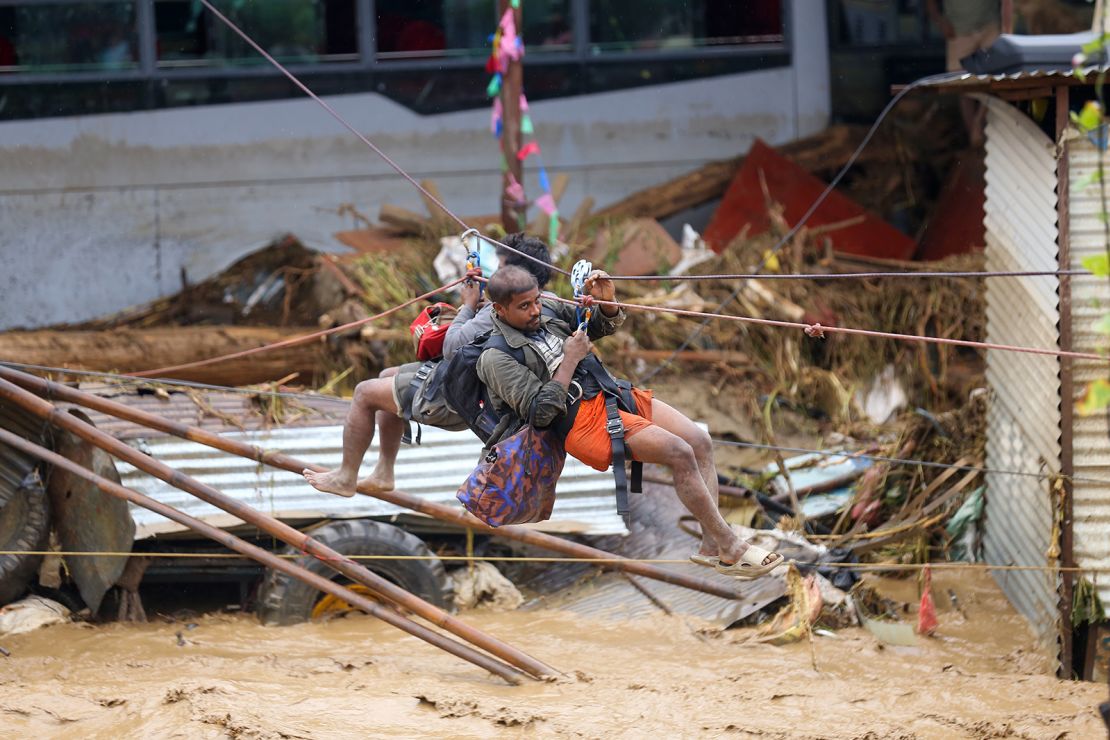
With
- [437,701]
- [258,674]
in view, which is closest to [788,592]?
[437,701]

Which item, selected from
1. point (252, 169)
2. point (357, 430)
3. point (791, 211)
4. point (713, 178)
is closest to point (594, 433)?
point (357, 430)

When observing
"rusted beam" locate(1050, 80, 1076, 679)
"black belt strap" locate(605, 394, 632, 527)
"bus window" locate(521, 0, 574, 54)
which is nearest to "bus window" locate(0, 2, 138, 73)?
"bus window" locate(521, 0, 574, 54)

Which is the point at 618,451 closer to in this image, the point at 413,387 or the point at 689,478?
the point at 689,478

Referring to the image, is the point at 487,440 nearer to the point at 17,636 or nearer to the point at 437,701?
the point at 437,701

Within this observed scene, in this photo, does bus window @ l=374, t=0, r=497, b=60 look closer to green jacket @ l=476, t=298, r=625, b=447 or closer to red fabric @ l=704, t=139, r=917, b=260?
red fabric @ l=704, t=139, r=917, b=260

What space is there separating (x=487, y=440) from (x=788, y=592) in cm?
355

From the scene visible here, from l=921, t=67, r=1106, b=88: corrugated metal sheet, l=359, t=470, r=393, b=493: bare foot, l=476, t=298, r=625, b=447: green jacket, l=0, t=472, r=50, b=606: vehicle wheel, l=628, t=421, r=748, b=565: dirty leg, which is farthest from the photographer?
l=0, t=472, r=50, b=606: vehicle wheel

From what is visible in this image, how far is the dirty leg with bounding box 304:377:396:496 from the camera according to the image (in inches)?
254

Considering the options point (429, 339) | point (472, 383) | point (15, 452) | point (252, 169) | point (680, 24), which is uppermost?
point (680, 24)

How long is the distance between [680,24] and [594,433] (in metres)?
8.33

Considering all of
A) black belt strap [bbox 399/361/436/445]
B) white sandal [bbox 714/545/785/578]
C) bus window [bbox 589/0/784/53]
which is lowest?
white sandal [bbox 714/545/785/578]

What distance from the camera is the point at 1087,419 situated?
8.73m

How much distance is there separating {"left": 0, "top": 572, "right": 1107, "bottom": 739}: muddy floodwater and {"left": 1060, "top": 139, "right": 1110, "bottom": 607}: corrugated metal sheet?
33.5 inches

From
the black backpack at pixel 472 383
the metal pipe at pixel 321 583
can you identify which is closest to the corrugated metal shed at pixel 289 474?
the metal pipe at pixel 321 583
